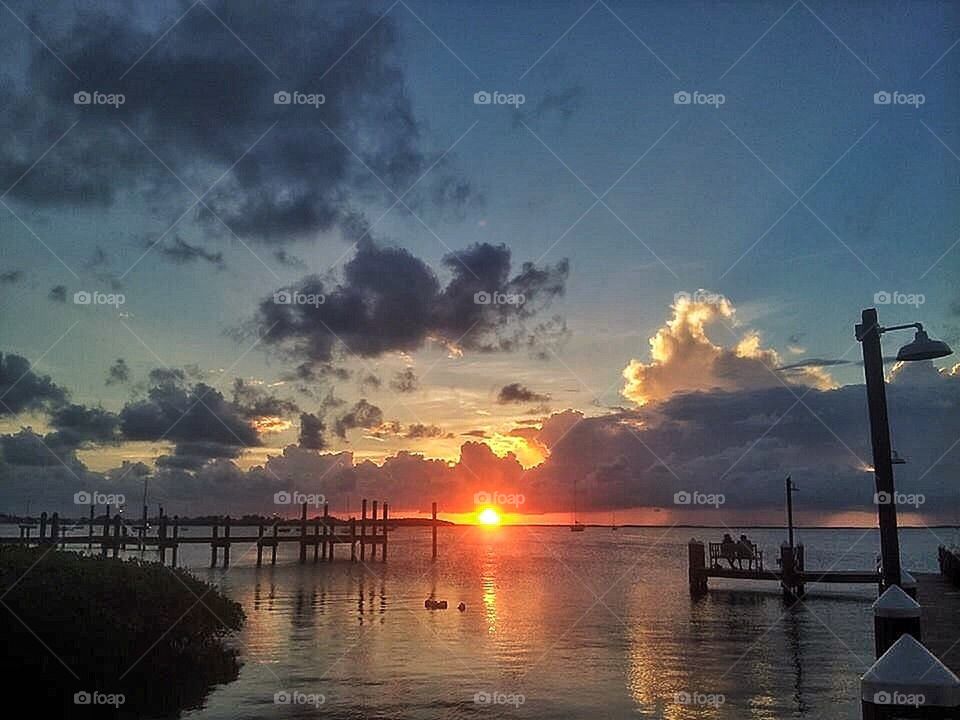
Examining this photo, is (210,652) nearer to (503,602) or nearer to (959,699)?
(959,699)

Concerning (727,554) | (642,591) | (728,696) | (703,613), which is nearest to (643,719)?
(728,696)

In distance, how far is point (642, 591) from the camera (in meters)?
56.3

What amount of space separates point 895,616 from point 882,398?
2.38 meters

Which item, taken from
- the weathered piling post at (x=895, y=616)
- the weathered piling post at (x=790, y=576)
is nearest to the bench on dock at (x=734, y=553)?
the weathered piling post at (x=790, y=576)

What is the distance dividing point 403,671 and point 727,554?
1057 inches

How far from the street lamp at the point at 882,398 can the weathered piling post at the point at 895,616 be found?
27.1 inches

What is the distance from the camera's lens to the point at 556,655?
92.3ft

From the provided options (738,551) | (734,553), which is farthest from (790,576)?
(734,553)
